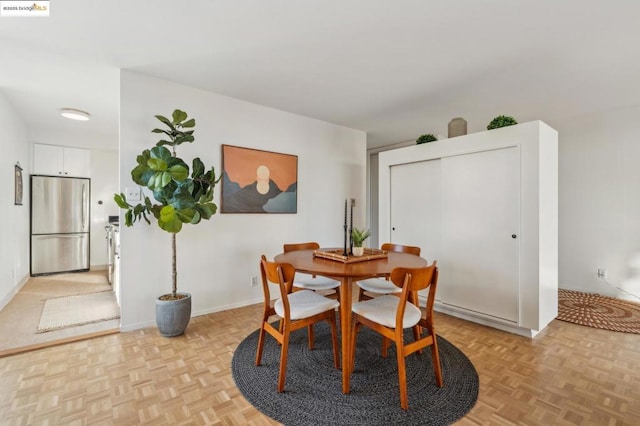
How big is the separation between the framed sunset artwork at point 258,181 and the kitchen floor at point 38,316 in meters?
1.73

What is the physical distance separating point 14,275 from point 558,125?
8114mm

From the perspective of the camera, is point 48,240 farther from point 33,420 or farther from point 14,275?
point 33,420

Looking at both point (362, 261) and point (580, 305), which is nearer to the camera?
point (362, 261)

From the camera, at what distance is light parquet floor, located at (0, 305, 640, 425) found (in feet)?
5.26

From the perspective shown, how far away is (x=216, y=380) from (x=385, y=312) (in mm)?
1255

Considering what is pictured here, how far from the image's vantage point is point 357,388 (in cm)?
184

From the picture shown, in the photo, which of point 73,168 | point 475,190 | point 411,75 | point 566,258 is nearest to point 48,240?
point 73,168

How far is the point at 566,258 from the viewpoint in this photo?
13.8ft

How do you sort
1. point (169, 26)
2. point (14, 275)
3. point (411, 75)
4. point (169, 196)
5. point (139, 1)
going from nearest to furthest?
point (139, 1), point (169, 26), point (169, 196), point (411, 75), point (14, 275)

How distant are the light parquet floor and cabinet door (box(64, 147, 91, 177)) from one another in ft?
14.2

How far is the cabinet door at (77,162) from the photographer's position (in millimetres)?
5348

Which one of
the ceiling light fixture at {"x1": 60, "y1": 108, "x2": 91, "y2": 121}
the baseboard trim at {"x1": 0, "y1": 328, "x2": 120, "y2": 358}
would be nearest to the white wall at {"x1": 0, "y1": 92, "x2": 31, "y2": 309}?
the ceiling light fixture at {"x1": 60, "y1": 108, "x2": 91, "y2": 121}

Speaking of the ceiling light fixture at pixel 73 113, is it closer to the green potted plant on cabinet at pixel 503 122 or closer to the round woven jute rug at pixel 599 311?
the green potted plant on cabinet at pixel 503 122

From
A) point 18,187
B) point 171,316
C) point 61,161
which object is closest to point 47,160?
point 61,161
